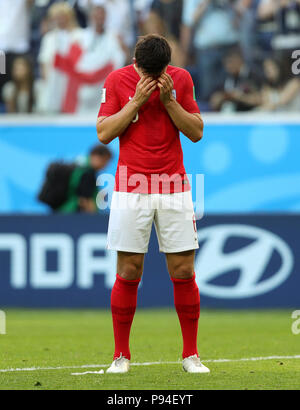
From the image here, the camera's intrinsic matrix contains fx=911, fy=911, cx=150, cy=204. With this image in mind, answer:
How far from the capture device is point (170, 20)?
43.1ft

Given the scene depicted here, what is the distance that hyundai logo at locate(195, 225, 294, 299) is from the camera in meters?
10.5

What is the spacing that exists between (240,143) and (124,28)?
2366 millimetres

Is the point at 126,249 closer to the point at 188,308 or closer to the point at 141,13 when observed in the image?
the point at 188,308

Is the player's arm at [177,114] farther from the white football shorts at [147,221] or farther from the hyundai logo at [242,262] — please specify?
the hyundai logo at [242,262]

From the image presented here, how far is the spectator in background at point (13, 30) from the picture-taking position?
13219 mm

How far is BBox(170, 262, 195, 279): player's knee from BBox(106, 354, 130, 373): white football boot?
24.5 inches

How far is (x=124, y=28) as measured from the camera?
1319 centimetres

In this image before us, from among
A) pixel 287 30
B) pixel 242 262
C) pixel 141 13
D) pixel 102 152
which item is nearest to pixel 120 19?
pixel 141 13

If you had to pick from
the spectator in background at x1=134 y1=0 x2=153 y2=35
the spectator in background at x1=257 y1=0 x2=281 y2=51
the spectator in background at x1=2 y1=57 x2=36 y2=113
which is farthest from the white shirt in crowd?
the spectator in background at x1=257 y1=0 x2=281 y2=51

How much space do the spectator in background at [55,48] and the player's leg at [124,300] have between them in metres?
7.84

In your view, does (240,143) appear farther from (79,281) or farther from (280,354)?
(280,354)
